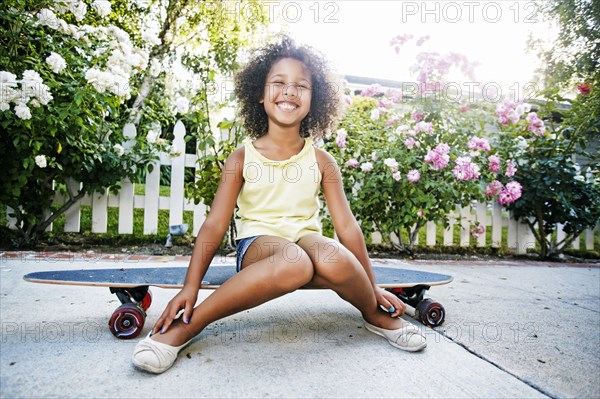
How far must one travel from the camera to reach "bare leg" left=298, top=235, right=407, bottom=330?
1.34 meters

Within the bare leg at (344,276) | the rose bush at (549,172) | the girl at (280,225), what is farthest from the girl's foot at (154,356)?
the rose bush at (549,172)

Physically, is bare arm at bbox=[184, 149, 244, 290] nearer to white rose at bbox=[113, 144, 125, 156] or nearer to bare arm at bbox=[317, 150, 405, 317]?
bare arm at bbox=[317, 150, 405, 317]

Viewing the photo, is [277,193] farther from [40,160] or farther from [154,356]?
[40,160]

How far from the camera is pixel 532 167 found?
4.15 metres

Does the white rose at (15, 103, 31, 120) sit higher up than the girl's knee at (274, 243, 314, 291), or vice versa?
the white rose at (15, 103, 31, 120)

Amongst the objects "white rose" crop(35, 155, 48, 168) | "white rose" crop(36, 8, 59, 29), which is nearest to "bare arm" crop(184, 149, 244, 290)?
"white rose" crop(35, 155, 48, 168)

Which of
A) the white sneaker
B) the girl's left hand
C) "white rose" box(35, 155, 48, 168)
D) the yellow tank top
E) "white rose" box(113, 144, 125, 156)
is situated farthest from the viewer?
"white rose" box(113, 144, 125, 156)

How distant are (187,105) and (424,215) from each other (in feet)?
7.72

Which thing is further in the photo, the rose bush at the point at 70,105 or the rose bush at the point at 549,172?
the rose bush at the point at 549,172

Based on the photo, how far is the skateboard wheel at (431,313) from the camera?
1.70 meters

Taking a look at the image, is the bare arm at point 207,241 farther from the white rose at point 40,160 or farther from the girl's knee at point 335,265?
the white rose at point 40,160

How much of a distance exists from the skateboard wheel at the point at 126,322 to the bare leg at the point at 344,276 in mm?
671

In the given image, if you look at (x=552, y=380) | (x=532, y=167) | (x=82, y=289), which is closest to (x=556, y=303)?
(x=552, y=380)

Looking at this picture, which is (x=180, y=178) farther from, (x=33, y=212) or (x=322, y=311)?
(x=322, y=311)
